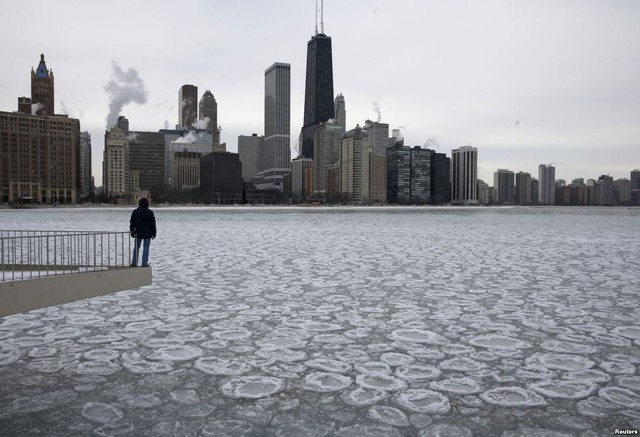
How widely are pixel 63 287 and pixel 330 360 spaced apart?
17.9ft

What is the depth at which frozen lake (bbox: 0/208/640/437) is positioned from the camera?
5.85 m

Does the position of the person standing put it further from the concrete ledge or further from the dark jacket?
the concrete ledge

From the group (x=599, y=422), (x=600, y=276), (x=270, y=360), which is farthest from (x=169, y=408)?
(x=600, y=276)

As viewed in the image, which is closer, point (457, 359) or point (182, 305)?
point (457, 359)

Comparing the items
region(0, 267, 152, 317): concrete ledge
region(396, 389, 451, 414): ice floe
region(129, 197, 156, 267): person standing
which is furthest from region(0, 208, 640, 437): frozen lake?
region(129, 197, 156, 267): person standing

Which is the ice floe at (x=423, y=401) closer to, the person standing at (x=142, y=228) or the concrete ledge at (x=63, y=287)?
the concrete ledge at (x=63, y=287)

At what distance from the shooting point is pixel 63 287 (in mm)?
9930

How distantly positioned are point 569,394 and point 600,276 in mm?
11523

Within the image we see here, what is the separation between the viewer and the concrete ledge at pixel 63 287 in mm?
8906

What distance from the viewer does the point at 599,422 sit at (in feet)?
19.0

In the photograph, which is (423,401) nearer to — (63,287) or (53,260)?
(63,287)

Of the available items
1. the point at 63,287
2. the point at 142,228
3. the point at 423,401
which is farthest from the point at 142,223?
the point at 423,401

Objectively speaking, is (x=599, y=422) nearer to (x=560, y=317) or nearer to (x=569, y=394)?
(x=569, y=394)

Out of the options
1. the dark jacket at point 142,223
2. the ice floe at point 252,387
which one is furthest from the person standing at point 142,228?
the ice floe at point 252,387
